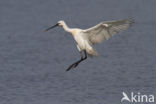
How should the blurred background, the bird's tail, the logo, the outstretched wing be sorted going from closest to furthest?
1. the outstretched wing
2. the bird's tail
3. the logo
4. the blurred background

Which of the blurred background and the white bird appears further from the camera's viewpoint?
the blurred background

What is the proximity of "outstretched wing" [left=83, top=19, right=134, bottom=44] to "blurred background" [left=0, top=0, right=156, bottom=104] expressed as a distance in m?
1.62

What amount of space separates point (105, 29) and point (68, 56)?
4.58m

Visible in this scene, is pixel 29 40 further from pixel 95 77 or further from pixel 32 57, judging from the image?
pixel 95 77

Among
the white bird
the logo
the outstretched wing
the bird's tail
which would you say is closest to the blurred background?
the logo

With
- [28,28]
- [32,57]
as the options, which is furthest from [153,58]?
[28,28]

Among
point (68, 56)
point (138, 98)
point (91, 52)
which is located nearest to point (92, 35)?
point (91, 52)

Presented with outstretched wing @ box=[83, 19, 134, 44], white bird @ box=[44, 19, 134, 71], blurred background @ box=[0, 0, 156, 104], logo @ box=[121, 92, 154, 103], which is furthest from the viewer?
blurred background @ box=[0, 0, 156, 104]

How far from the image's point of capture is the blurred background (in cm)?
1683

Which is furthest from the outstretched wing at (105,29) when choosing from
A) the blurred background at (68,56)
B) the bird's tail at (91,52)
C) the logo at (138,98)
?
the logo at (138,98)

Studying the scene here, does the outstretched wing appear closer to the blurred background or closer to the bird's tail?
the bird's tail

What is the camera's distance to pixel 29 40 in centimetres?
2103

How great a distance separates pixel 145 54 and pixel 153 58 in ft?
1.64

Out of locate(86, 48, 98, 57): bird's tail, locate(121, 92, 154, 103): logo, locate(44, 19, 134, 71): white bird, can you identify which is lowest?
locate(121, 92, 154, 103): logo
